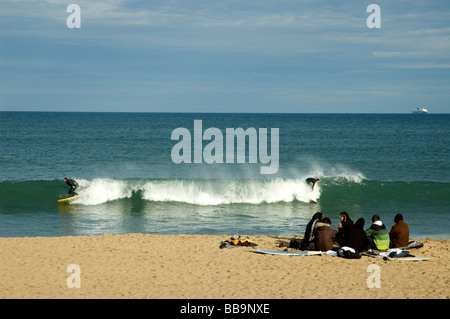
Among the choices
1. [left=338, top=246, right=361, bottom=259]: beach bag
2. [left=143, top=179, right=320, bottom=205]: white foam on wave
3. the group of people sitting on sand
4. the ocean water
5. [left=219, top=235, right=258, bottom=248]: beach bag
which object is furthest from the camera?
[left=143, top=179, right=320, bottom=205]: white foam on wave

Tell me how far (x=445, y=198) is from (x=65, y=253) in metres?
→ 18.8

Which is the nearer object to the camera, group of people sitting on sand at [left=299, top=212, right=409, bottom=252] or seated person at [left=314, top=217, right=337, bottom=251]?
group of people sitting on sand at [left=299, top=212, right=409, bottom=252]

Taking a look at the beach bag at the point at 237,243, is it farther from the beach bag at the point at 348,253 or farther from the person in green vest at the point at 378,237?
the person in green vest at the point at 378,237

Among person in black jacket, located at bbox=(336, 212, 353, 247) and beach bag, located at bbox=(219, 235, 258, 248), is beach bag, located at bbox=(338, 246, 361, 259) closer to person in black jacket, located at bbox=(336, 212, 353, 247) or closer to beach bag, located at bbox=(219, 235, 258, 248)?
person in black jacket, located at bbox=(336, 212, 353, 247)

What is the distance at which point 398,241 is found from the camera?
1195 cm

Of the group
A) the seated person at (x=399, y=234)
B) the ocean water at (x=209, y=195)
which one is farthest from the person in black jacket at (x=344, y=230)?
the ocean water at (x=209, y=195)

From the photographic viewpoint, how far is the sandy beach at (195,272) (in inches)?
357

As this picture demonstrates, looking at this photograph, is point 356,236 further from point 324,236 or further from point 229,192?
point 229,192

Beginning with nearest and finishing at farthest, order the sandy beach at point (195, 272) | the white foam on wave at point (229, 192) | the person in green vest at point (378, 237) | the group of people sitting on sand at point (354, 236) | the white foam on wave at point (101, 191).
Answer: the sandy beach at point (195, 272) < the group of people sitting on sand at point (354, 236) < the person in green vest at point (378, 237) < the white foam on wave at point (101, 191) < the white foam on wave at point (229, 192)

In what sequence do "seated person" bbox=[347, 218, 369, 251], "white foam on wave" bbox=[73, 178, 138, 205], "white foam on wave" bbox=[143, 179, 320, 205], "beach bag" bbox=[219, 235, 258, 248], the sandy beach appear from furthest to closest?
1. "white foam on wave" bbox=[143, 179, 320, 205]
2. "white foam on wave" bbox=[73, 178, 138, 205]
3. "beach bag" bbox=[219, 235, 258, 248]
4. "seated person" bbox=[347, 218, 369, 251]
5. the sandy beach

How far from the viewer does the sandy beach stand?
907cm

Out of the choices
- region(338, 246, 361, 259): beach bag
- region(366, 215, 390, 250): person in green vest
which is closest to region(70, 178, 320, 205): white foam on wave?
region(366, 215, 390, 250): person in green vest

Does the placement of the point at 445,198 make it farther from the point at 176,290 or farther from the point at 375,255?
the point at 176,290

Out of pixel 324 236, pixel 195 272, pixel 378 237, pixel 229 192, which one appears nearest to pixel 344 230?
pixel 324 236
